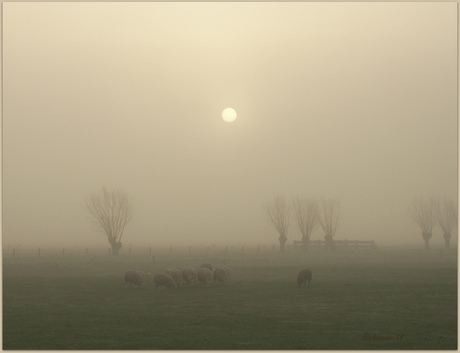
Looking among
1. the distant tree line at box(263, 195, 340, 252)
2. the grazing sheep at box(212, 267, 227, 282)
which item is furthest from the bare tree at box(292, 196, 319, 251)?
the grazing sheep at box(212, 267, 227, 282)

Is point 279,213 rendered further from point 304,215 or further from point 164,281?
point 164,281

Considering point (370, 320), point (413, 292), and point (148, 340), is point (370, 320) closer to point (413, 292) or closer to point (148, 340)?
point (413, 292)

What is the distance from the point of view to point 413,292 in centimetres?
3180

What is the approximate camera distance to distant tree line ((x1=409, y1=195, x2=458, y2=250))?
8794 centimetres

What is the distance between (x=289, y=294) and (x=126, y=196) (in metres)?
60.1

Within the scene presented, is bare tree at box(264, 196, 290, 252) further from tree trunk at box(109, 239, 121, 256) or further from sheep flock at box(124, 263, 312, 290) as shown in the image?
sheep flock at box(124, 263, 312, 290)

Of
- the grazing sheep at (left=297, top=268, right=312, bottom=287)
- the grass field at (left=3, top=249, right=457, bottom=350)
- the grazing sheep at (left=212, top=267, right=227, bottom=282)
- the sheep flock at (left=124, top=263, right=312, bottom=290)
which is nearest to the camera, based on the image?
the grass field at (left=3, top=249, right=457, bottom=350)

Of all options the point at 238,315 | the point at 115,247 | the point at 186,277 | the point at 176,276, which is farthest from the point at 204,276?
the point at 115,247

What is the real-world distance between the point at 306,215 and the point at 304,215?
0.35m

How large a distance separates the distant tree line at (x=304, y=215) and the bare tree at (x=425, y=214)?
38.3 feet

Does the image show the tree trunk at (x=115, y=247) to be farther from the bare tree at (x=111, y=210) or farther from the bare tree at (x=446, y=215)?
the bare tree at (x=446, y=215)

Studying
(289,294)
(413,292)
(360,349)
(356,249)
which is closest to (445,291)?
(413,292)

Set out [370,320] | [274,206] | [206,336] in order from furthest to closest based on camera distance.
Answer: [274,206] < [370,320] < [206,336]

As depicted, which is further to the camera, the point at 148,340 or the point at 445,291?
the point at 445,291
